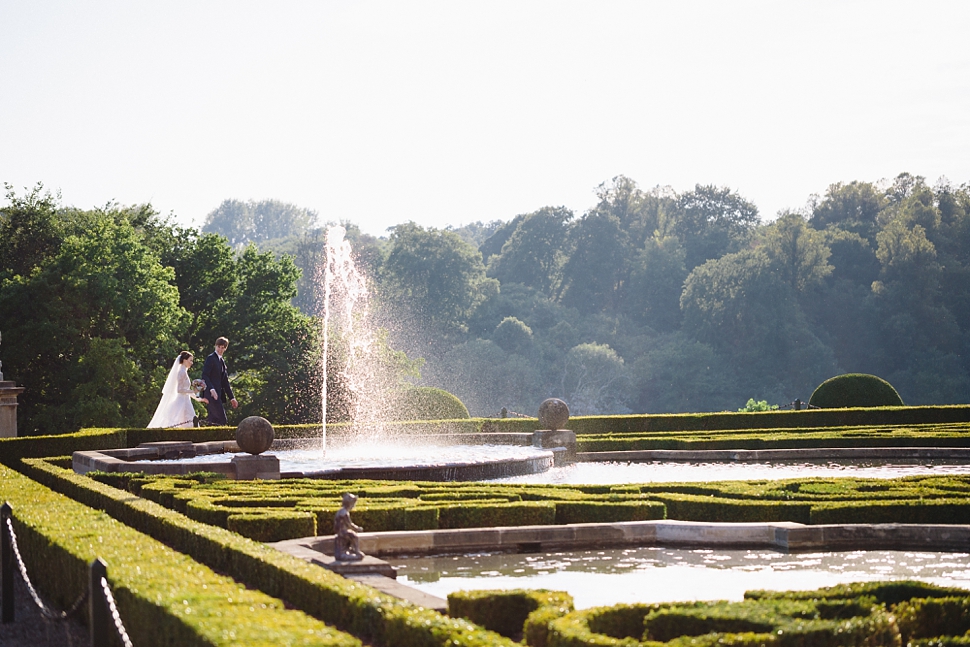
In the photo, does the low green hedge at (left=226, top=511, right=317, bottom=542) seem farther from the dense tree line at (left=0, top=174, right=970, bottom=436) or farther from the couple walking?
the dense tree line at (left=0, top=174, right=970, bottom=436)

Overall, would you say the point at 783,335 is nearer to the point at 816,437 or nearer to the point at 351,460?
the point at 816,437

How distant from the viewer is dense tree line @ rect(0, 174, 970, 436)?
3133cm

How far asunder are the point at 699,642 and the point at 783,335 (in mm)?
57152

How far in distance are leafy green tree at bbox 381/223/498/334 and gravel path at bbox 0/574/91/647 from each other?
2269 inches

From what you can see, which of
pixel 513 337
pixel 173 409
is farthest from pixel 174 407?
pixel 513 337

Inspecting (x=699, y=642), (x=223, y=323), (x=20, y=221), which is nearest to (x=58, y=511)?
(x=699, y=642)

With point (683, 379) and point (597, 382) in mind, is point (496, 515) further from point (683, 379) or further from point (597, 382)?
point (597, 382)

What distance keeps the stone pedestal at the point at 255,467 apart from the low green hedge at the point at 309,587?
3.01 meters

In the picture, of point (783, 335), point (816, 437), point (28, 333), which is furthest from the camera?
point (783, 335)

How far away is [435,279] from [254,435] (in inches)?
2122

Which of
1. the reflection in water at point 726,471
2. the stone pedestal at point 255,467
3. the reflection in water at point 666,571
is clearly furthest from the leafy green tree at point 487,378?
the reflection in water at point 666,571

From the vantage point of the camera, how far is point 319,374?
35.5 meters

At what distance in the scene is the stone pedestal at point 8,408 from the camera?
2159 cm

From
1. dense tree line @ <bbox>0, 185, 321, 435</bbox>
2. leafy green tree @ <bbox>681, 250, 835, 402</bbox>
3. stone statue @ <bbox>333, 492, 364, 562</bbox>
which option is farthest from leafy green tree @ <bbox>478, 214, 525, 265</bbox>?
stone statue @ <bbox>333, 492, 364, 562</bbox>
